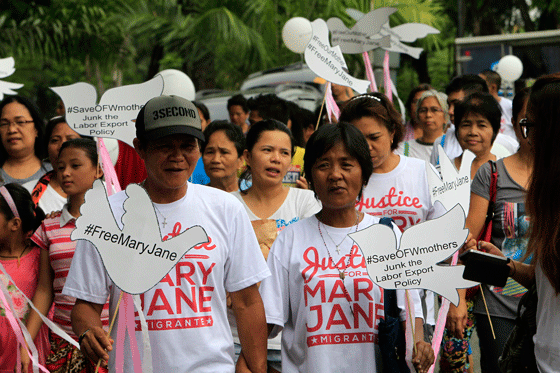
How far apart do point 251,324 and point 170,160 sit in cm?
71

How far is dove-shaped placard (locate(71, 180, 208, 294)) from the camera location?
260 cm

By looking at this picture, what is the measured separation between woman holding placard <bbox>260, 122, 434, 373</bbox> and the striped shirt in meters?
1.23

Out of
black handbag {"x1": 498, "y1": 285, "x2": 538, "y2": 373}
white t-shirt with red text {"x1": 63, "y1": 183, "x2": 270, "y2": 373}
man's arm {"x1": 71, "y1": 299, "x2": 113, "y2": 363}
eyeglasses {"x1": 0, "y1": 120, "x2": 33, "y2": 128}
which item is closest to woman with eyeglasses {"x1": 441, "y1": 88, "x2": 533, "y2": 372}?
black handbag {"x1": 498, "y1": 285, "x2": 538, "y2": 373}

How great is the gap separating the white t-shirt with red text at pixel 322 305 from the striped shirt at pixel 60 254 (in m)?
1.22

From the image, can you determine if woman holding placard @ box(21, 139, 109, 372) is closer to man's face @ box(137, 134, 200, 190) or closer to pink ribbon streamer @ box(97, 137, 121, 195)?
pink ribbon streamer @ box(97, 137, 121, 195)

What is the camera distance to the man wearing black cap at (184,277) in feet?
8.86

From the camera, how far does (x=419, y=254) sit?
2836mm

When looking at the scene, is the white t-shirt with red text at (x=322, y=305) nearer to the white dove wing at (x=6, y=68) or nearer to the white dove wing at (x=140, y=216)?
the white dove wing at (x=140, y=216)

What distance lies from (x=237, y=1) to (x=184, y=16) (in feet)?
4.97

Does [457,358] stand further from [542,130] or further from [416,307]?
[542,130]

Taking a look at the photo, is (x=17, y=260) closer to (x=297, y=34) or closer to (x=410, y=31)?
(x=410, y=31)

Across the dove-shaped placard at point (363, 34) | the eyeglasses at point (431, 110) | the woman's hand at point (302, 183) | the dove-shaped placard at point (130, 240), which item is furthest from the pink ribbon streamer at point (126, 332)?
the eyeglasses at point (431, 110)

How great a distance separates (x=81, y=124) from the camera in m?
3.88

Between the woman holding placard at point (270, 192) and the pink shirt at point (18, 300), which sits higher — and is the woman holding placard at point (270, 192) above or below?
above
